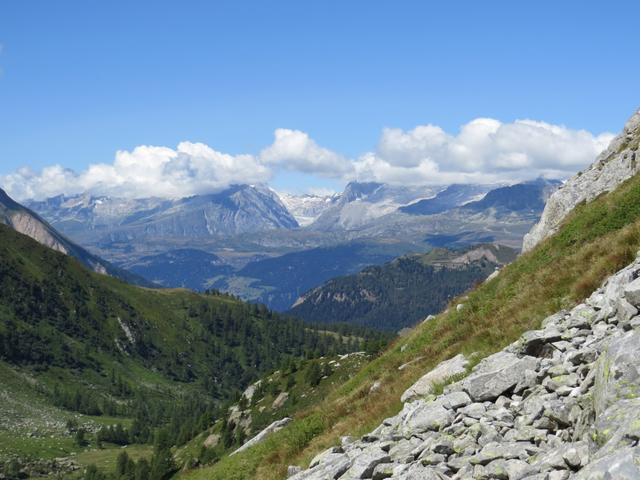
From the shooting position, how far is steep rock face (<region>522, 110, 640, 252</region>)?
49750 millimetres

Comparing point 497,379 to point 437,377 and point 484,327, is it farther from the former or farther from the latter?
point 484,327

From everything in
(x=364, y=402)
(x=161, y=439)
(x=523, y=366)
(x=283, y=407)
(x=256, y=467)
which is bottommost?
(x=161, y=439)

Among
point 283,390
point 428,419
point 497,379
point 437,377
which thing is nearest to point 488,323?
point 437,377

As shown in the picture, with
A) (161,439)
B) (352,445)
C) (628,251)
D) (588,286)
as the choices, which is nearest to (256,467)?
(352,445)

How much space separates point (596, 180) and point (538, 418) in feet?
163

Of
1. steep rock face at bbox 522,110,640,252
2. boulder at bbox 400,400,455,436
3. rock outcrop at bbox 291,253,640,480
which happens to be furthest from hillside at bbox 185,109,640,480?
steep rock face at bbox 522,110,640,252

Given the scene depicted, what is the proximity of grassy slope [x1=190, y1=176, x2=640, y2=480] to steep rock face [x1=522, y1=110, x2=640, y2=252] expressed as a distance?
63.7 ft

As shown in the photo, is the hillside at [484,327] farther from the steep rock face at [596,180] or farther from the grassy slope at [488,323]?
the steep rock face at [596,180]

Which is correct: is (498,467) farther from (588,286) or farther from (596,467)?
(588,286)

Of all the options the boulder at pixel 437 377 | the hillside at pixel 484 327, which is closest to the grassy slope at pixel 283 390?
the hillside at pixel 484 327

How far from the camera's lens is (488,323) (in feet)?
79.8

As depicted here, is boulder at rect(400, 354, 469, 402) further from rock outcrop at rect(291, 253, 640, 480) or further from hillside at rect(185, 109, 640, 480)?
rock outcrop at rect(291, 253, 640, 480)

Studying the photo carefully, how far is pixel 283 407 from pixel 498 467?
130399mm

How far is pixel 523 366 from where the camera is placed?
14.1m
